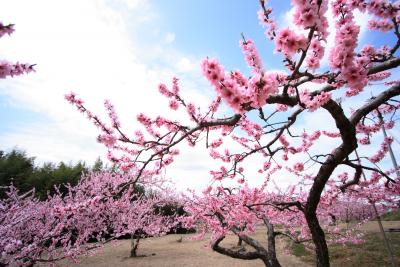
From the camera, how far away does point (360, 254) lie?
11.2m

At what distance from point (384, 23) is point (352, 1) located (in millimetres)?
716

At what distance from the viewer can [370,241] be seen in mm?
13852

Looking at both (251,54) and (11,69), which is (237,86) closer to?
(251,54)

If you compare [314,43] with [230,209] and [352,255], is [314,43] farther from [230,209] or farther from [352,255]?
[352,255]

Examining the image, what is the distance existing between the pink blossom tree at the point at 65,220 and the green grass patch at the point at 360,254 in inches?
369

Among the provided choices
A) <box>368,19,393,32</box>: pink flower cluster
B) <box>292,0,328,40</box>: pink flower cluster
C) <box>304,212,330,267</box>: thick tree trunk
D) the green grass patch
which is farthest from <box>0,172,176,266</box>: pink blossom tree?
the green grass patch

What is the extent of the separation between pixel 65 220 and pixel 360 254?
41.3 feet

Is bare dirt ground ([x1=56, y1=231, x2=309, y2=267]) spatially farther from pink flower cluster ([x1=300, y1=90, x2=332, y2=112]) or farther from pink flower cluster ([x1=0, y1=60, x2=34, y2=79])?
pink flower cluster ([x1=0, y1=60, x2=34, y2=79])

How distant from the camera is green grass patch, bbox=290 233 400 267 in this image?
32.9 feet

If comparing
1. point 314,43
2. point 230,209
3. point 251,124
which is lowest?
point 230,209

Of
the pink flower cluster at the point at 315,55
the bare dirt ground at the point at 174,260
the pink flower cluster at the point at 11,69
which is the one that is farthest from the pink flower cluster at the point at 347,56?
the bare dirt ground at the point at 174,260

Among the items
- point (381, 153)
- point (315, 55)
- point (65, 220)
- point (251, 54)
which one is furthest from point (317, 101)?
point (65, 220)

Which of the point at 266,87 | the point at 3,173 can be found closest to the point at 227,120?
the point at 266,87

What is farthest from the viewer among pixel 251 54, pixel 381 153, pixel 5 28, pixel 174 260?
pixel 174 260
